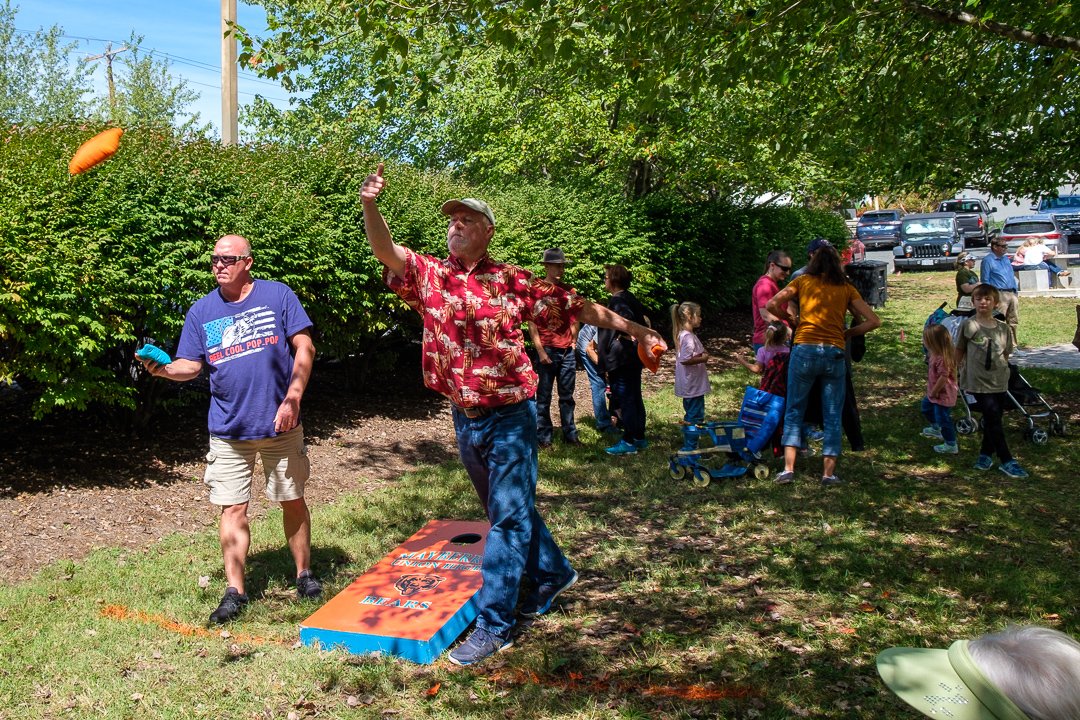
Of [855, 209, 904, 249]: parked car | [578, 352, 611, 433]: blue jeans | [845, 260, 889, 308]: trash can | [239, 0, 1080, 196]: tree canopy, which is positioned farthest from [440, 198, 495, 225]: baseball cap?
[855, 209, 904, 249]: parked car

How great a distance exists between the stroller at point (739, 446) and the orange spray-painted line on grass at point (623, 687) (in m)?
3.65

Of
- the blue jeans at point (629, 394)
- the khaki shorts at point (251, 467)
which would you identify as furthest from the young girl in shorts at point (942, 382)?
the khaki shorts at point (251, 467)

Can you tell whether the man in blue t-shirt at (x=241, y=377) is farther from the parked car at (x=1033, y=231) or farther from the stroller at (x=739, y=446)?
the parked car at (x=1033, y=231)

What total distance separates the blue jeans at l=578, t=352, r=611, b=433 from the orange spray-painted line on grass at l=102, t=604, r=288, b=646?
5.42 meters

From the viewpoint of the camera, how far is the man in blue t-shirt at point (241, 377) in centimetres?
500

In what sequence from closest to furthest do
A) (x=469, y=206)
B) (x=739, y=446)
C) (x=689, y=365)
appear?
(x=469, y=206) → (x=739, y=446) → (x=689, y=365)

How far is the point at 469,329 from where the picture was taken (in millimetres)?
4395

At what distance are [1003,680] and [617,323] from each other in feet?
9.62

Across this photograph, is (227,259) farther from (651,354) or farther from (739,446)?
(739,446)

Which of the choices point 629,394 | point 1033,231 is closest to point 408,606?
point 629,394

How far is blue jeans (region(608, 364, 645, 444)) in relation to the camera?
8883 millimetres

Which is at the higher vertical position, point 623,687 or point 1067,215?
point 1067,215

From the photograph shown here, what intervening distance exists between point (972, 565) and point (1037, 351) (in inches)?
405

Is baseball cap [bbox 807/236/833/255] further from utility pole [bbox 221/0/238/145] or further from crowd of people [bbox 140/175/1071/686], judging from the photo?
utility pole [bbox 221/0/238/145]
